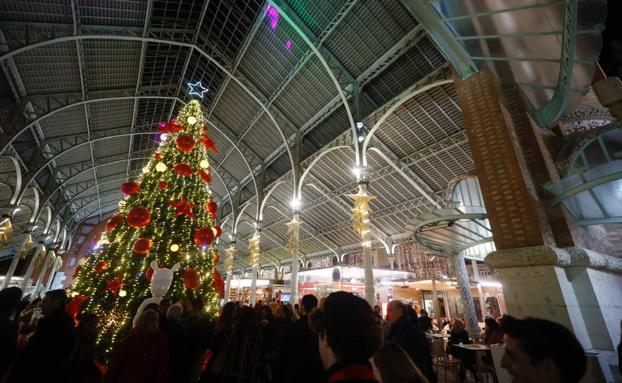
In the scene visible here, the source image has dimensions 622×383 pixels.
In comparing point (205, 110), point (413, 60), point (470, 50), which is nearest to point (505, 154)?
point (470, 50)

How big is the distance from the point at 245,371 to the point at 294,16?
1124 cm

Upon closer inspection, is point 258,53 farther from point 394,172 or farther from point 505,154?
point 505,154

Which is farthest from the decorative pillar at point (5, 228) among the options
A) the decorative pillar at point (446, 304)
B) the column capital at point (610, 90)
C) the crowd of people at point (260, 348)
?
the decorative pillar at point (446, 304)

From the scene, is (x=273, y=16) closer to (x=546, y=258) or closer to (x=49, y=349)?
(x=546, y=258)

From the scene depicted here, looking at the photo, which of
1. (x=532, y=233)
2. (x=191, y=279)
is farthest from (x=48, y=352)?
(x=532, y=233)

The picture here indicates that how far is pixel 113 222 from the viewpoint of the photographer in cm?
612

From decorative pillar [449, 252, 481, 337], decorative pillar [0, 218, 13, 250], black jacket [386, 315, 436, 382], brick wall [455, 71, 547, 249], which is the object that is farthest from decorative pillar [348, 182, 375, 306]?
decorative pillar [0, 218, 13, 250]

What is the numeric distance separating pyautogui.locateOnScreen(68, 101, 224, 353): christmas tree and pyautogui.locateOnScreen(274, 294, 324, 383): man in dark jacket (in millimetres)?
3947

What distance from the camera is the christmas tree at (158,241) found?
5703 millimetres

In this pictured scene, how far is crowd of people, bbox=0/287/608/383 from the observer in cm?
122

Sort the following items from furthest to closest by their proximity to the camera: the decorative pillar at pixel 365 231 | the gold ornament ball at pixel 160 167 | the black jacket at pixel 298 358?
the decorative pillar at pixel 365 231 < the gold ornament ball at pixel 160 167 < the black jacket at pixel 298 358

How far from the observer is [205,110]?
1609 centimetres

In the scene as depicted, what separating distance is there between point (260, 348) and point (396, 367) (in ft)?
5.99

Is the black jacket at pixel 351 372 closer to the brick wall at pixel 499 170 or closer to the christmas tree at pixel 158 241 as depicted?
the brick wall at pixel 499 170
